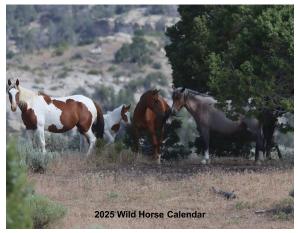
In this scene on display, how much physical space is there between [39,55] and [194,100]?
77.3m

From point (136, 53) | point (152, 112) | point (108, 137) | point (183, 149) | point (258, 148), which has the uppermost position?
point (152, 112)

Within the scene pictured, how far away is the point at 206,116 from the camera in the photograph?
70.1 ft

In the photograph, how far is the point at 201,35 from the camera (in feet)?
78.8

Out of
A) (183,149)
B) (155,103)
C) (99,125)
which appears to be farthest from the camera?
(183,149)

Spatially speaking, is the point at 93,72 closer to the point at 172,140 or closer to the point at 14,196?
the point at 172,140

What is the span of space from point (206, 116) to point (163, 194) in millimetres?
4481

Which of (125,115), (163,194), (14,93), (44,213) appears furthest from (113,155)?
(44,213)

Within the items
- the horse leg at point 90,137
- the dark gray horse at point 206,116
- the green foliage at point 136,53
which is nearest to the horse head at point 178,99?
the dark gray horse at point 206,116

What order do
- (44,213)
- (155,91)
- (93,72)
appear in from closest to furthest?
(44,213) < (155,91) < (93,72)

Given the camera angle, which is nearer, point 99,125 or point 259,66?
point 259,66

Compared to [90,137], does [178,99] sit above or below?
above

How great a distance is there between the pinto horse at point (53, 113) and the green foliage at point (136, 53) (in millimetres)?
68995
